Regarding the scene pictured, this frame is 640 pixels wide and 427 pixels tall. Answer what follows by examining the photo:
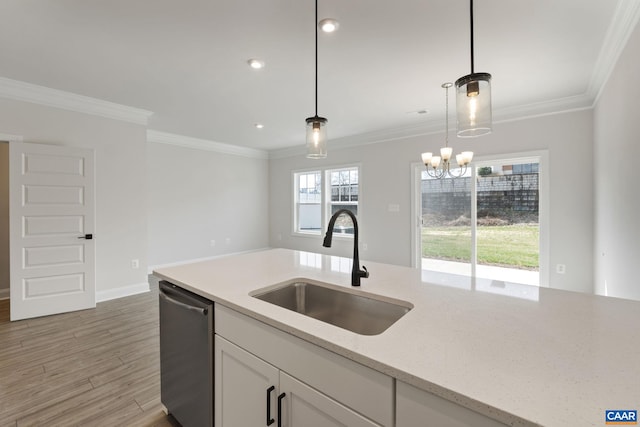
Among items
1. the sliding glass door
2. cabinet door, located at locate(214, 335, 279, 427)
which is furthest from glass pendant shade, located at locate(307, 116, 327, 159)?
the sliding glass door

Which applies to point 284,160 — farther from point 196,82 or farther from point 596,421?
point 596,421

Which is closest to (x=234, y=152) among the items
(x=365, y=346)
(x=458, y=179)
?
(x=458, y=179)

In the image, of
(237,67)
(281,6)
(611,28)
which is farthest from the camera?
(237,67)

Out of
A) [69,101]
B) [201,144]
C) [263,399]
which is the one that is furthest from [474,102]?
[201,144]

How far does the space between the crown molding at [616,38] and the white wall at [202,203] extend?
590 centimetres

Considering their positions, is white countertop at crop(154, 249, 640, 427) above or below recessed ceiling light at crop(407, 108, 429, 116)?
below

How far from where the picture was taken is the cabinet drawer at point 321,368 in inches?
30.8

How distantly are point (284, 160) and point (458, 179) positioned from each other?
12.8ft

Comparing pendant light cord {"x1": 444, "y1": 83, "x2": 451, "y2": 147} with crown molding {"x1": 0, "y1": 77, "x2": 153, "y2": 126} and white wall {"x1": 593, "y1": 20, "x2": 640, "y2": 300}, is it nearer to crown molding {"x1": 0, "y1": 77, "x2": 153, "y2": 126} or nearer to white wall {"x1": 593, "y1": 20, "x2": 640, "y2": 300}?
white wall {"x1": 593, "y1": 20, "x2": 640, "y2": 300}

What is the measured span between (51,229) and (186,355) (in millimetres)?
2961

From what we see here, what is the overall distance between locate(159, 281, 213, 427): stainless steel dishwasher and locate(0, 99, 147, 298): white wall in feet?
9.11

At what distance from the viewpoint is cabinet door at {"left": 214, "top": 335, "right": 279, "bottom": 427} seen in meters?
1.10

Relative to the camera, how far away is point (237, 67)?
2.74 metres

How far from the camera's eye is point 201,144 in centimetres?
574
